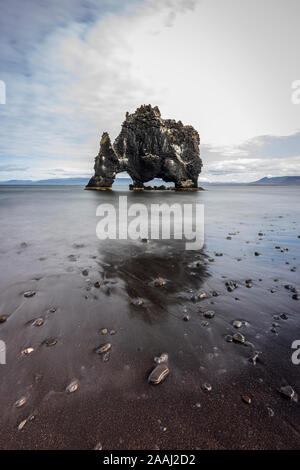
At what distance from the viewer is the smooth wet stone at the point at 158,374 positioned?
299 centimetres

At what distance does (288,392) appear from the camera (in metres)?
2.80

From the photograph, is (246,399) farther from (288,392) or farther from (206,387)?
(288,392)

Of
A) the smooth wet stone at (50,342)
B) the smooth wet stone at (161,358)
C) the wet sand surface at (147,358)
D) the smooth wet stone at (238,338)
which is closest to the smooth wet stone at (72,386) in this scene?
the wet sand surface at (147,358)

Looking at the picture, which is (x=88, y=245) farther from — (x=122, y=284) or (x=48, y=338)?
(x=48, y=338)

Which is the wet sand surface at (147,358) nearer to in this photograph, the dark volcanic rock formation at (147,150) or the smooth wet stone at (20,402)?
the smooth wet stone at (20,402)

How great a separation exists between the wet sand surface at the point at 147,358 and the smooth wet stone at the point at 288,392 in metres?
0.07

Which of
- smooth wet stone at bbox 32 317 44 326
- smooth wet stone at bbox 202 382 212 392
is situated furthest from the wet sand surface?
smooth wet stone at bbox 32 317 44 326

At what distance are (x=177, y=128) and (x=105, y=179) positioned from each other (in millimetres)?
39189

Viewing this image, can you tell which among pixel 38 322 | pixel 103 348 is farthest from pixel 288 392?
pixel 38 322

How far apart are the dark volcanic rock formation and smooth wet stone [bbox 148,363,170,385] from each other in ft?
282

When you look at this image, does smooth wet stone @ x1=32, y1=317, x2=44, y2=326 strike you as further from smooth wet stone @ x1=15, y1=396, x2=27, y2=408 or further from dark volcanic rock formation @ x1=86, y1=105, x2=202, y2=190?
dark volcanic rock formation @ x1=86, y1=105, x2=202, y2=190

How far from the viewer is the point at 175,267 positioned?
300 inches
